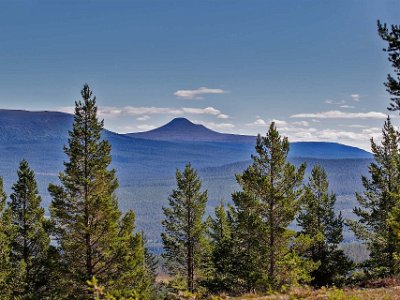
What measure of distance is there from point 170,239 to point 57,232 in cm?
1467

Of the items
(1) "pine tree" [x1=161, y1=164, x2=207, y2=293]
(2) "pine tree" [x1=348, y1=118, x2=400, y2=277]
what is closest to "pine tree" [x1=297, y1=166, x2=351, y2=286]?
(2) "pine tree" [x1=348, y1=118, x2=400, y2=277]

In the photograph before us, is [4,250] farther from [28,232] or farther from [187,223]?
[187,223]

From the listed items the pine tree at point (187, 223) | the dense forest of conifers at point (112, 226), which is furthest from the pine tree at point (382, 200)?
the pine tree at point (187, 223)

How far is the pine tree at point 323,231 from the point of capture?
129 ft

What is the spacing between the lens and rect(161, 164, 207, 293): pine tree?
37250 mm

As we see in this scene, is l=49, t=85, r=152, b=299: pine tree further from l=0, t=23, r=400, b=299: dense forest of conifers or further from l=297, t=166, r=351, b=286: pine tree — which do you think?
l=297, t=166, r=351, b=286: pine tree

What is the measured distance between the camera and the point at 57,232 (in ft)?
83.7

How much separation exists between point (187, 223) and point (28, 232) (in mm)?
12528

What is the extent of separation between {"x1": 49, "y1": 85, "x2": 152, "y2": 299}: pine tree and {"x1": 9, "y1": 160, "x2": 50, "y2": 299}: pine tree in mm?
6728

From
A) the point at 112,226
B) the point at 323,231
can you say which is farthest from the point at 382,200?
the point at 112,226

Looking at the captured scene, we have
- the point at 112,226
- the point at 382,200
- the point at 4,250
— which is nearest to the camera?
the point at 112,226

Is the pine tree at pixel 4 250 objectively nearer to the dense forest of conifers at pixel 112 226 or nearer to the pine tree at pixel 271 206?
the dense forest of conifers at pixel 112 226

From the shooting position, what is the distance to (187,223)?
124ft

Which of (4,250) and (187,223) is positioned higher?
(187,223)
